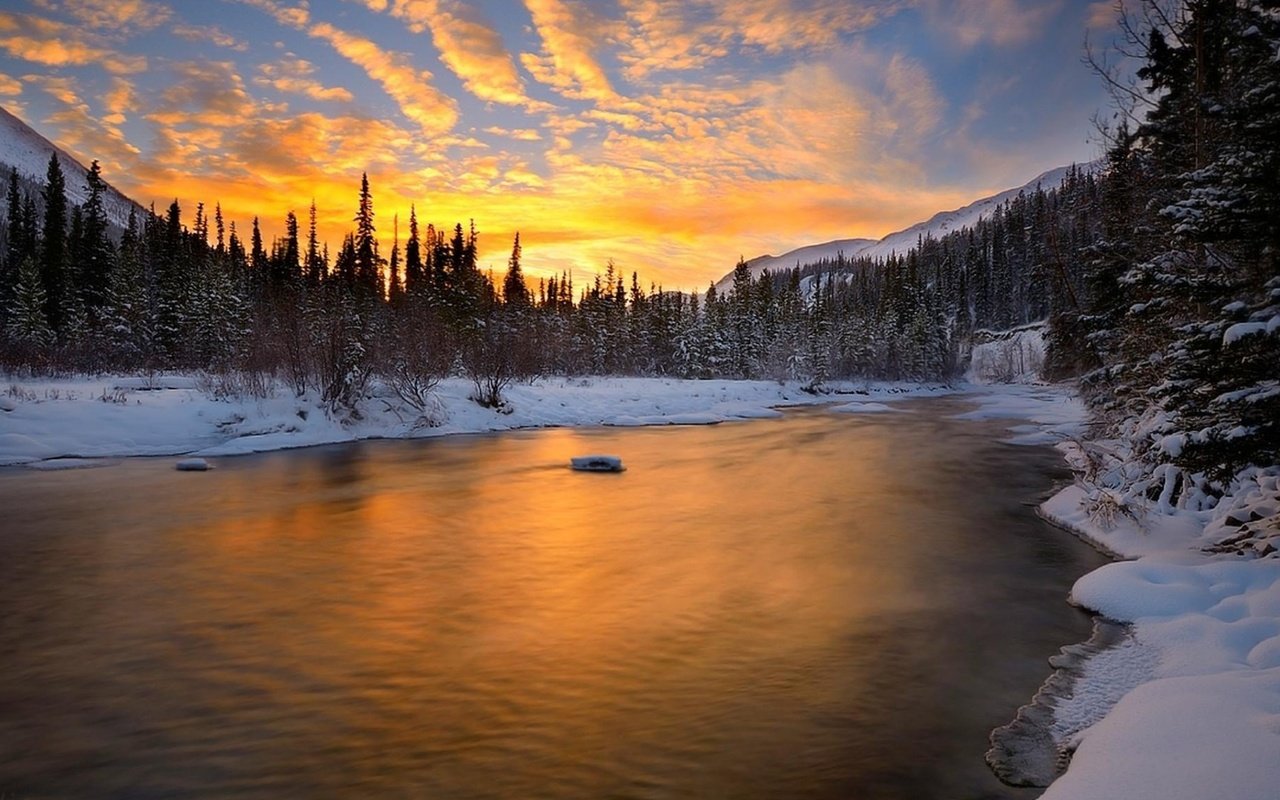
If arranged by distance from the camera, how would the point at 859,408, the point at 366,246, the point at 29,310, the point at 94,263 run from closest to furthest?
the point at 29,310 → the point at 859,408 → the point at 94,263 → the point at 366,246

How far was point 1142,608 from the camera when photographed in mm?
7926

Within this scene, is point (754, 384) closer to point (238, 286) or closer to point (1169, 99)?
point (1169, 99)

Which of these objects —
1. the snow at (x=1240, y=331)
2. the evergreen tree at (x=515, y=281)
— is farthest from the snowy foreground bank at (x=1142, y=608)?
the evergreen tree at (x=515, y=281)

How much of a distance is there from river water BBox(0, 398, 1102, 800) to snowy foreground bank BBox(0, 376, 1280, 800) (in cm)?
60

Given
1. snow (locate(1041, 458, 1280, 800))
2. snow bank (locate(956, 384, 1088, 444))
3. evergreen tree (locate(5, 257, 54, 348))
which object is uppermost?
evergreen tree (locate(5, 257, 54, 348))

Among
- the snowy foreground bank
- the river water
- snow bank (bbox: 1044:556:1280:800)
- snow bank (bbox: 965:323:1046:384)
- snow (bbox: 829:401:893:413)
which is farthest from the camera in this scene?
snow bank (bbox: 965:323:1046:384)

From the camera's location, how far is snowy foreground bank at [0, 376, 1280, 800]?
4309 millimetres

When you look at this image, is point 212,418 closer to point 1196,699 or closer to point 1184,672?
point 1184,672

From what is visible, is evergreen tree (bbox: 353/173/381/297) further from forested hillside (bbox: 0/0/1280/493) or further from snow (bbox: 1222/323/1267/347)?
snow (bbox: 1222/323/1267/347)

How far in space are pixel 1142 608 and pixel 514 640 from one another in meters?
7.49

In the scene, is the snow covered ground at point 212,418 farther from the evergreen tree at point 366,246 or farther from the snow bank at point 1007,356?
the snow bank at point 1007,356

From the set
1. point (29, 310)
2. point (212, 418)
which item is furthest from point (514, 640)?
point (29, 310)

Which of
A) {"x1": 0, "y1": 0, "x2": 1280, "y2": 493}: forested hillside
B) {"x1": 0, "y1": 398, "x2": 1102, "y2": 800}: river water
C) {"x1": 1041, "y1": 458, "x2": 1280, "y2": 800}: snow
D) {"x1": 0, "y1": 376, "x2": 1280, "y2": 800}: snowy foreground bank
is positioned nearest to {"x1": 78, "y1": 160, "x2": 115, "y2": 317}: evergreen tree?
{"x1": 0, "y1": 0, "x2": 1280, "y2": 493}: forested hillside

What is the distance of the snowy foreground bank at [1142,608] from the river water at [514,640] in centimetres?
60
